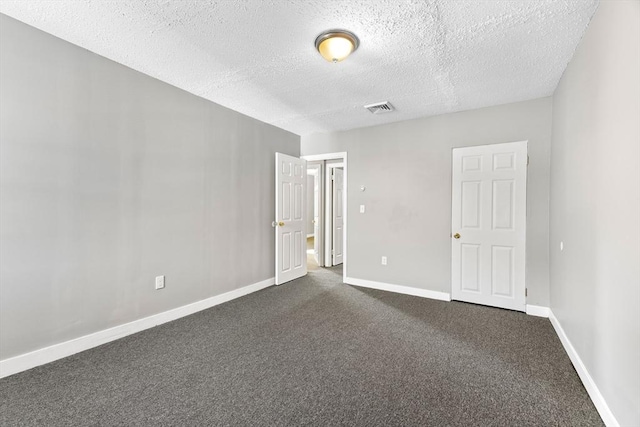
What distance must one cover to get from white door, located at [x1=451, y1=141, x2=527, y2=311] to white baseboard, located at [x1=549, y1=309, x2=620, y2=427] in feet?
2.79

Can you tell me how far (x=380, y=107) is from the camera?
3.54 meters

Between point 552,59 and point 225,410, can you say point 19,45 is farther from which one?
point 552,59

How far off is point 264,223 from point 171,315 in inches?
67.5

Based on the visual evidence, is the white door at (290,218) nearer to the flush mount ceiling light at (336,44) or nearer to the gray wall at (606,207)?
the flush mount ceiling light at (336,44)

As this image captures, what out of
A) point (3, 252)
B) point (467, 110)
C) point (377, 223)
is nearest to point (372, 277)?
point (377, 223)

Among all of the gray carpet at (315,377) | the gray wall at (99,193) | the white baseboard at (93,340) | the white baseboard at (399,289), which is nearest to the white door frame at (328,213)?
the white baseboard at (399,289)

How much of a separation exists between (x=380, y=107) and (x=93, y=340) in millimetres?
3794

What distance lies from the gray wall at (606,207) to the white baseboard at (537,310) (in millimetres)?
761

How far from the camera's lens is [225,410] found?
1.68 m

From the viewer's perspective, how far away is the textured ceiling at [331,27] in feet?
6.05

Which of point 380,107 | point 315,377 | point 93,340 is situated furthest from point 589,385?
point 93,340

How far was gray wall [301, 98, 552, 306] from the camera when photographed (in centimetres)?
322

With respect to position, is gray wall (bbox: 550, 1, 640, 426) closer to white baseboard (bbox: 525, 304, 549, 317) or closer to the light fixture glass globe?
white baseboard (bbox: 525, 304, 549, 317)

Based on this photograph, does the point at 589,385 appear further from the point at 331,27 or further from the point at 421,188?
the point at 331,27
